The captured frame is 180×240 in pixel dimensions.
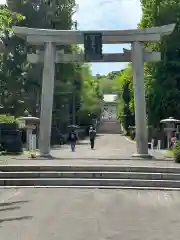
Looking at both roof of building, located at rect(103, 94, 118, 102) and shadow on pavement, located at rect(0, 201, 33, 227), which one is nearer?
shadow on pavement, located at rect(0, 201, 33, 227)

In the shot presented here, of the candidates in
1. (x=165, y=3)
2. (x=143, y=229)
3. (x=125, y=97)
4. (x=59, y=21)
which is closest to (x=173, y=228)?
(x=143, y=229)

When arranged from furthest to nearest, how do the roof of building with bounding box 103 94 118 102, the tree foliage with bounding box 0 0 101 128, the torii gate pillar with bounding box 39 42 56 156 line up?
the roof of building with bounding box 103 94 118 102, the tree foliage with bounding box 0 0 101 128, the torii gate pillar with bounding box 39 42 56 156

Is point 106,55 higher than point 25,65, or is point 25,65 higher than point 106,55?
point 25,65

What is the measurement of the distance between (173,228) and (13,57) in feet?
142

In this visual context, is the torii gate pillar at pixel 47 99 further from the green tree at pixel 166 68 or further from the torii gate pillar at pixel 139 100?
the green tree at pixel 166 68

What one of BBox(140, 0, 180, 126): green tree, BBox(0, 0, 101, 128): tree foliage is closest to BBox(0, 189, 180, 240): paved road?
BBox(140, 0, 180, 126): green tree

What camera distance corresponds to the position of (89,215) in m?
11.9

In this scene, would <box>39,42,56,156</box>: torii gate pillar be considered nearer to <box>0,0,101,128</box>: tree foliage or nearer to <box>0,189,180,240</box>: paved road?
<box>0,189,180,240</box>: paved road

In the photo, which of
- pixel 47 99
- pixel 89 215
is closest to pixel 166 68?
pixel 47 99

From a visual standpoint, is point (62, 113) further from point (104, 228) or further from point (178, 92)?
point (104, 228)

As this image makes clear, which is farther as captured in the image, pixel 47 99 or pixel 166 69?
pixel 166 69

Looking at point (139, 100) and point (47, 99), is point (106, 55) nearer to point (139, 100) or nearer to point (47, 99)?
point (139, 100)

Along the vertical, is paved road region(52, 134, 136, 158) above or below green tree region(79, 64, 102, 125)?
below

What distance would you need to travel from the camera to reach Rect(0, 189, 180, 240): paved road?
9.80 meters
